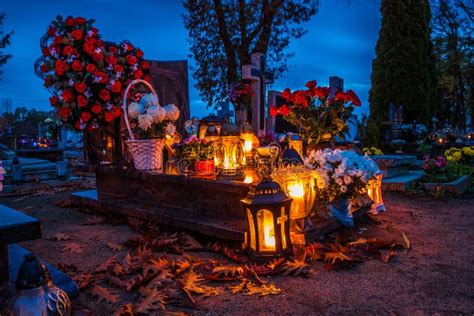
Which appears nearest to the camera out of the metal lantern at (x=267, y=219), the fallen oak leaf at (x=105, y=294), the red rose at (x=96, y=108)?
the fallen oak leaf at (x=105, y=294)

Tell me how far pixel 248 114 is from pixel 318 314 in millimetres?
5797

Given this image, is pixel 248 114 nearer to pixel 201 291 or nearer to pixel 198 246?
pixel 198 246

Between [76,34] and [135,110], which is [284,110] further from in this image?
[76,34]

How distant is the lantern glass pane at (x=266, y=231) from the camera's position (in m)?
3.31

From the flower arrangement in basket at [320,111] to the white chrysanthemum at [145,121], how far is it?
5.86ft

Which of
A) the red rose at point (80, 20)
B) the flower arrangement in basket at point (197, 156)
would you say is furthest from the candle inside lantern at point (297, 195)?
the red rose at point (80, 20)

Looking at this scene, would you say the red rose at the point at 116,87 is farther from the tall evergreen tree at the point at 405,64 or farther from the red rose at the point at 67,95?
the tall evergreen tree at the point at 405,64

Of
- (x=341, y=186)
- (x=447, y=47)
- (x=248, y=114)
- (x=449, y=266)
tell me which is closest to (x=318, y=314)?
(x=449, y=266)

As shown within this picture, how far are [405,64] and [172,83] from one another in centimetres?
1259

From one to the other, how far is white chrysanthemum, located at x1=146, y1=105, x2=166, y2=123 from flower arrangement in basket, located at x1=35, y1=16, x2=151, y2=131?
102 cm

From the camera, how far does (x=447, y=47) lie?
2700 centimetres

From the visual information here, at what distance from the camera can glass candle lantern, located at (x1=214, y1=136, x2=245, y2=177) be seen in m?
4.65

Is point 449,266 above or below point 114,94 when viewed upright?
below

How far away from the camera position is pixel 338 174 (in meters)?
4.06
